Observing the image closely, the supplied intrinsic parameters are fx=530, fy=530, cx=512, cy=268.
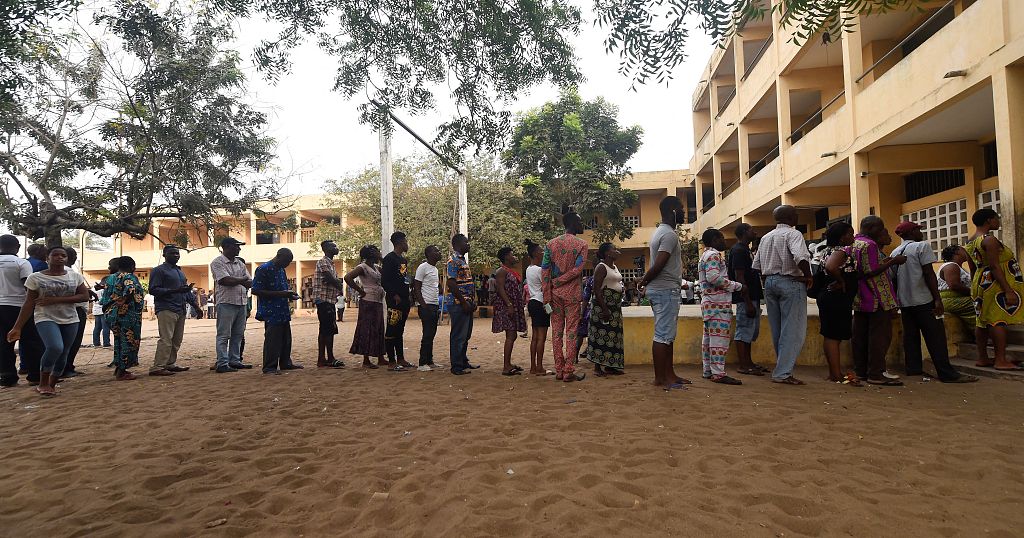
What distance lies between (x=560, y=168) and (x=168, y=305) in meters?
Answer: 16.9

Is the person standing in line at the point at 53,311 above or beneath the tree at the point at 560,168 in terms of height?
beneath

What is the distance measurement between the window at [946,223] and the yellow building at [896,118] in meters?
0.02

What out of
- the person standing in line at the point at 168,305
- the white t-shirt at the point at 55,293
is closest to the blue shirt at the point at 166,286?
the person standing in line at the point at 168,305

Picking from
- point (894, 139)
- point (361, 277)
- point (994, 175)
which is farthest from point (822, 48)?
point (361, 277)

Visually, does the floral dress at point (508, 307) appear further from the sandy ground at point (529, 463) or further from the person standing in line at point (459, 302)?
the sandy ground at point (529, 463)

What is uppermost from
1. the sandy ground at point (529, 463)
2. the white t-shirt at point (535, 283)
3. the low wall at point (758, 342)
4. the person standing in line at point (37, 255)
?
the person standing in line at point (37, 255)

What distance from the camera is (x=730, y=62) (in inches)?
773

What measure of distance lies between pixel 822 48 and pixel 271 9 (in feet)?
39.3

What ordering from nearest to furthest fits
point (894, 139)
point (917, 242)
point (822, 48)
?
point (917, 242)
point (894, 139)
point (822, 48)

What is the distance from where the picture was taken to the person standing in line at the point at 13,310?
581cm

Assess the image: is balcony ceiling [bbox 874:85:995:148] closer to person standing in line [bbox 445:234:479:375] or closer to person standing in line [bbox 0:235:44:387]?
person standing in line [bbox 445:234:479:375]

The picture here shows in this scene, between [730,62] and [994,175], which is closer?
[994,175]

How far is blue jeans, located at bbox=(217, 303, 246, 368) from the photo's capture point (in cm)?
699

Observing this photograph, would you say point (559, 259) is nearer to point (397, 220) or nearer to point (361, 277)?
point (361, 277)
